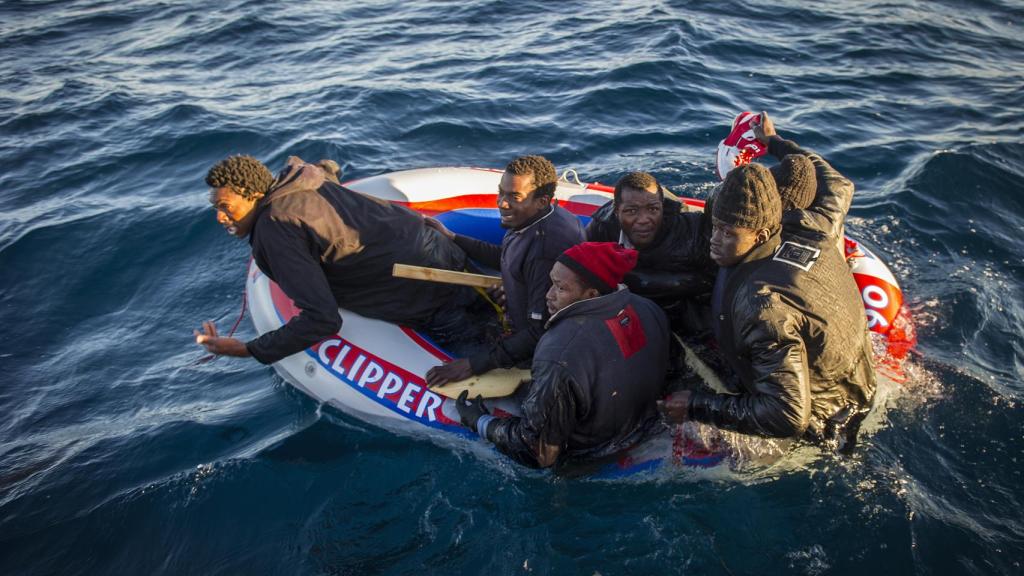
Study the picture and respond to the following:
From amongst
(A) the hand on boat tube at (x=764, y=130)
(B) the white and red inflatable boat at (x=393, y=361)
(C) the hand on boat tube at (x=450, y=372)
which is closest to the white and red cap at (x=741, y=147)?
(A) the hand on boat tube at (x=764, y=130)

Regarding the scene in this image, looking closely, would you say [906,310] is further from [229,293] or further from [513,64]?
[513,64]

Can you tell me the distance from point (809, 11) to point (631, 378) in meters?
11.7

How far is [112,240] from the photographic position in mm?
7520

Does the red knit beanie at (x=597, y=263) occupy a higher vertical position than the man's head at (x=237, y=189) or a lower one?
lower

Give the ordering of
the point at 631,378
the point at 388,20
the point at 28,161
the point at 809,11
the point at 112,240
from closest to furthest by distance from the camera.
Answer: the point at 631,378 → the point at 112,240 → the point at 28,161 → the point at 809,11 → the point at 388,20

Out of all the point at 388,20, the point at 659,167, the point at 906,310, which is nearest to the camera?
the point at 906,310

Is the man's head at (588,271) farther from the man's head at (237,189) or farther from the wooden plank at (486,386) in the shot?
the man's head at (237,189)

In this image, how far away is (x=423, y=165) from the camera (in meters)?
8.60

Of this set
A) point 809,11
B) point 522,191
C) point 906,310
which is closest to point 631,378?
point 522,191

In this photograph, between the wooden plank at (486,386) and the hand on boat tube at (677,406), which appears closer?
the hand on boat tube at (677,406)

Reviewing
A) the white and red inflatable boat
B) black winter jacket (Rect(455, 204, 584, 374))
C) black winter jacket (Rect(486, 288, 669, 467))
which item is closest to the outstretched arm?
the white and red inflatable boat

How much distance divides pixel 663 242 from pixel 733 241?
3.74ft

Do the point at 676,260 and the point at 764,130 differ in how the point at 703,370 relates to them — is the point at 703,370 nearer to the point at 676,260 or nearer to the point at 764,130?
the point at 676,260

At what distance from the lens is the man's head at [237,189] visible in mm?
3752
